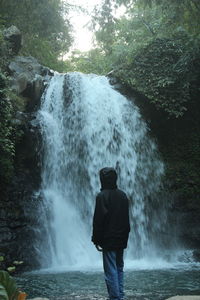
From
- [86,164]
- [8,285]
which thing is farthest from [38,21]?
[8,285]

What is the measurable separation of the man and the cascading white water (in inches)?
205

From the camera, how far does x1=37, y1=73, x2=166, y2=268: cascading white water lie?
33.3ft

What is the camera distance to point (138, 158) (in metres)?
12.0

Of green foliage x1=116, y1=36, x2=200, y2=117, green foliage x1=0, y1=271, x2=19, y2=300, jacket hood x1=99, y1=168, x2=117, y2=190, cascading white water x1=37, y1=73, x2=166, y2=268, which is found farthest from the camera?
green foliage x1=116, y1=36, x2=200, y2=117

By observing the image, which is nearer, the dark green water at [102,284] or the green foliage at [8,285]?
the green foliage at [8,285]

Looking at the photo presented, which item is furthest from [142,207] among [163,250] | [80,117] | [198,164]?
[80,117]

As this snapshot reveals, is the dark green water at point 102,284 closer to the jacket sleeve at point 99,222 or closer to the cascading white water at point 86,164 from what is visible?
the jacket sleeve at point 99,222

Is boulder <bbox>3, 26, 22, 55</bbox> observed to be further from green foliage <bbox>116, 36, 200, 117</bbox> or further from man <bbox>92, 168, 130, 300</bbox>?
man <bbox>92, 168, 130, 300</bbox>

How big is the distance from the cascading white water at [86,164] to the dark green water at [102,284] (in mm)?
1850

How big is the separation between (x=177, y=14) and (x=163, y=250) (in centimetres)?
648

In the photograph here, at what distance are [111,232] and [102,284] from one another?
2.69 meters

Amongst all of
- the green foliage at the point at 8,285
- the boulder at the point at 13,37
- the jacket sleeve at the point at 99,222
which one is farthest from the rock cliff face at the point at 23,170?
the green foliage at the point at 8,285

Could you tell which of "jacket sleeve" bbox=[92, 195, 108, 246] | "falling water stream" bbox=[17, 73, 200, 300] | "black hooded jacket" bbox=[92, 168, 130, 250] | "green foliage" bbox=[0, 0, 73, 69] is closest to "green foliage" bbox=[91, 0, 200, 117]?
"falling water stream" bbox=[17, 73, 200, 300]

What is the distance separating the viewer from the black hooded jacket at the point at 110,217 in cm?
430
